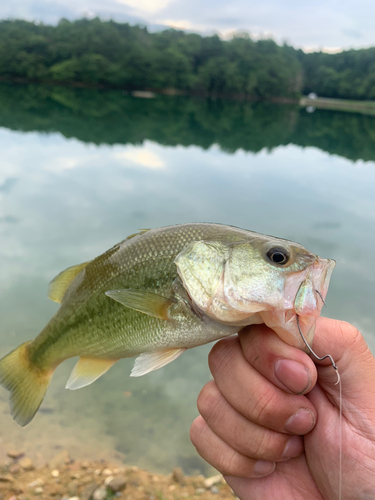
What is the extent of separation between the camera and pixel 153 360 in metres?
1.96

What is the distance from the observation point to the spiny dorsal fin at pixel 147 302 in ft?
5.94

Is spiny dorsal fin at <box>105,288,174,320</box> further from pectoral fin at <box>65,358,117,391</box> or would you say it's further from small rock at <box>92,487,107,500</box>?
small rock at <box>92,487,107,500</box>

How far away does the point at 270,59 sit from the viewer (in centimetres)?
8688

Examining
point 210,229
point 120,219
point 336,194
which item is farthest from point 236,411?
point 336,194

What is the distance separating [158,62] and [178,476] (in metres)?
86.4

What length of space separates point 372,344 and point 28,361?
5914mm

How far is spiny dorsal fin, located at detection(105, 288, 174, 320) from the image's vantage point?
1.81 m

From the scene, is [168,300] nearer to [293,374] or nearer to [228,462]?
[293,374]

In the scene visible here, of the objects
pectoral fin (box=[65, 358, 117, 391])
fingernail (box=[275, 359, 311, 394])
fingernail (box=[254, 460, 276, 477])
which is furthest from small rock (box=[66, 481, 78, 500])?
fingernail (box=[275, 359, 311, 394])

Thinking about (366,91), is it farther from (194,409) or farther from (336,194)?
(194,409)

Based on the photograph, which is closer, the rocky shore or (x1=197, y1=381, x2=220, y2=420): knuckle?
(x1=197, y1=381, x2=220, y2=420): knuckle

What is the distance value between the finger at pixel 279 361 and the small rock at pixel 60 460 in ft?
10.7

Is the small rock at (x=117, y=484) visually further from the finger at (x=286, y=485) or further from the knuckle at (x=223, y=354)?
the knuckle at (x=223, y=354)

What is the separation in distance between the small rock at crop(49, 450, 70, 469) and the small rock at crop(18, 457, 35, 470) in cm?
20
